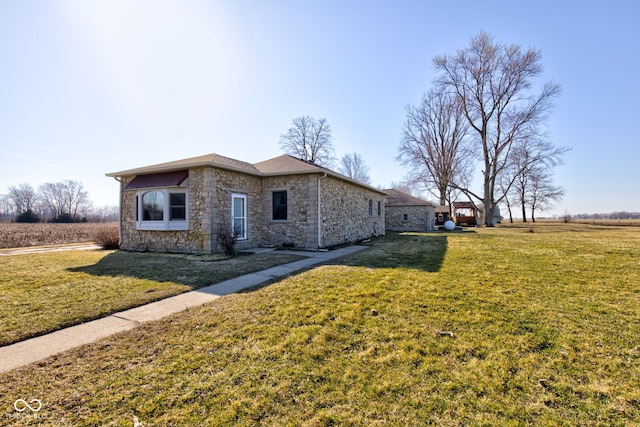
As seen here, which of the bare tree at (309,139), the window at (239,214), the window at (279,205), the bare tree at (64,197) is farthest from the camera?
the bare tree at (64,197)

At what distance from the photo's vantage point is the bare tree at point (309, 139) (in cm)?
3117

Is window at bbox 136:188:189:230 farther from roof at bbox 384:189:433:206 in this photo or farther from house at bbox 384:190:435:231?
house at bbox 384:190:435:231

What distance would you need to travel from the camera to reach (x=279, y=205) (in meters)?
11.8

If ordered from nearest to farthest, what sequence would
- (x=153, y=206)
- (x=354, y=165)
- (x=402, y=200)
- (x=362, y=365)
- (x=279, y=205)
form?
(x=362, y=365) < (x=153, y=206) < (x=279, y=205) < (x=402, y=200) < (x=354, y=165)

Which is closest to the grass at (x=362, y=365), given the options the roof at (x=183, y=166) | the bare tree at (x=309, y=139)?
the roof at (x=183, y=166)

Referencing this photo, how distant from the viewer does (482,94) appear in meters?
29.2

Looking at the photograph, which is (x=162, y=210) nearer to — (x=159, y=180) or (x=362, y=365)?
(x=159, y=180)

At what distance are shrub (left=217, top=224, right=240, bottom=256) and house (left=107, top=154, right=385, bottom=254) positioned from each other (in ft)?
0.35

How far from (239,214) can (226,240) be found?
4.97 feet

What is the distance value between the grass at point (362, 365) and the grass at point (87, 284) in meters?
1.21

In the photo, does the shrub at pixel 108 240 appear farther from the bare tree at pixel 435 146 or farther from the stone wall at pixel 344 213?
the bare tree at pixel 435 146

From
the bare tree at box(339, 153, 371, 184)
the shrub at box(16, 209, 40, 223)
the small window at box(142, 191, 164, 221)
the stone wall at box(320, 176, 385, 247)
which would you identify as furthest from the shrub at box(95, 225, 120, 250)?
the bare tree at box(339, 153, 371, 184)

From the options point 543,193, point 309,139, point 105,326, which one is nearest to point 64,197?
point 309,139

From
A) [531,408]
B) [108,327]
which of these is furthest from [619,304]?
[108,327]
